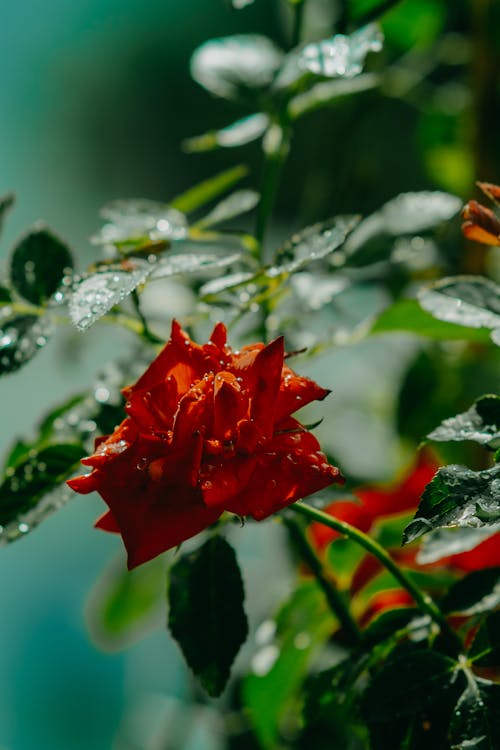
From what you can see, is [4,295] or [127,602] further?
[127,602]

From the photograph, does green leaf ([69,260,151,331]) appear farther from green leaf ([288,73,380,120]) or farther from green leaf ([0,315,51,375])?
green leaf ([288,73,380,120])

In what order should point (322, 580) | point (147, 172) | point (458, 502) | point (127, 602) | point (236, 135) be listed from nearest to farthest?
point (458, 502) < point (322, 580) < point (236, 135) < point (127, 602) < point (147, 172)

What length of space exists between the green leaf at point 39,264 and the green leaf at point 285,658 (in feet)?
0.63

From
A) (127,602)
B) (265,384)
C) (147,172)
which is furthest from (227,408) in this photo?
(147,172)

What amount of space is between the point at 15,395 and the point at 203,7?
2.56 ft

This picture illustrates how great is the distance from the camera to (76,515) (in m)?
1.53

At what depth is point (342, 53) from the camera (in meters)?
0.34

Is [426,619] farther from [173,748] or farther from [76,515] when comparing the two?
[76,515]

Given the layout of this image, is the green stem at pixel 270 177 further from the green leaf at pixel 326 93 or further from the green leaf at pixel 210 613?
the green leaf at pixel 210 613

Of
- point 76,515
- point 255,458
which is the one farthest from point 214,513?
point 76,515

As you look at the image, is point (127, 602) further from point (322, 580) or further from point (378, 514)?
point (322, 580)

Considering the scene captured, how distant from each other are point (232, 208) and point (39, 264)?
0.09 metres

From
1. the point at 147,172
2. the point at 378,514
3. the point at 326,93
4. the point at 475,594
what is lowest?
the point at 147,172

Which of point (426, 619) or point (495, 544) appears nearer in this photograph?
point (426, 619)
